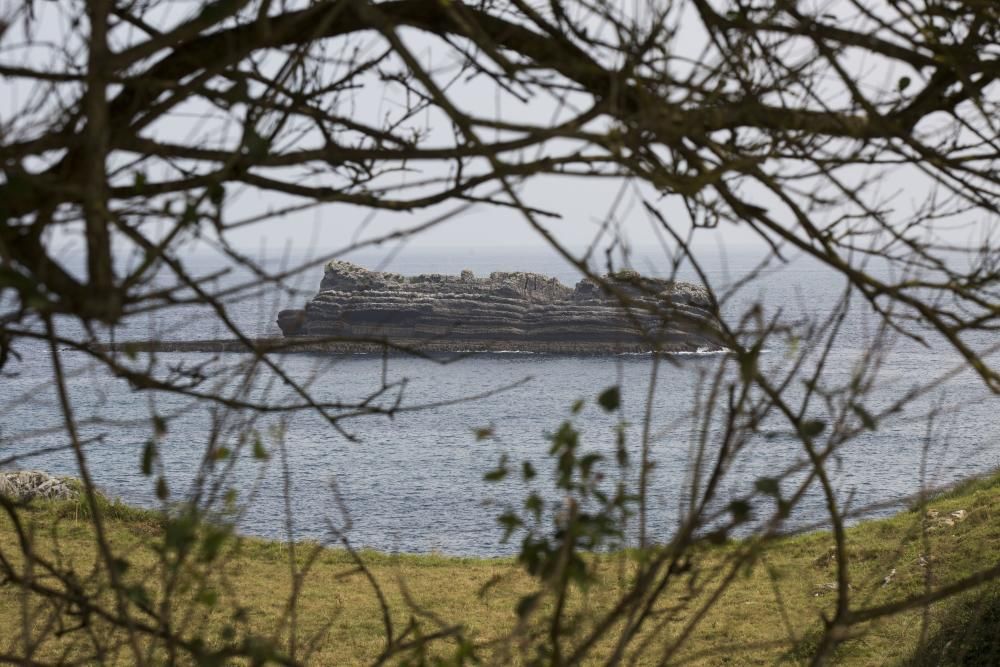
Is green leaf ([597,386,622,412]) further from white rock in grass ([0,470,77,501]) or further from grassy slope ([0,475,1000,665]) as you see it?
white rock in grass ([0,470,77,501])

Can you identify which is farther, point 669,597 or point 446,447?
point 446,447

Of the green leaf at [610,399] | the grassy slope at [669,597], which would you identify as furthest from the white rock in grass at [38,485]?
the green leaf at [610,399]

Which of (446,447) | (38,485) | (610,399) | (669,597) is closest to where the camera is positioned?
(610,399)

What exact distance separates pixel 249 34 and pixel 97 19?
1.99 feet

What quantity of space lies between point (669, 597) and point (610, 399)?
9.62 meters

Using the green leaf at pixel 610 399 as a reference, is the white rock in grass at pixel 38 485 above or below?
below

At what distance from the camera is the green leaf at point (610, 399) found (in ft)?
4.92

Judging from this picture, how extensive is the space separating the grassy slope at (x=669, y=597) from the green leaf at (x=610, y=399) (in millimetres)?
5532

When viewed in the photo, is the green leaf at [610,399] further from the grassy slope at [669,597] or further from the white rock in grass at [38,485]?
the white rock in grass at [38,485]

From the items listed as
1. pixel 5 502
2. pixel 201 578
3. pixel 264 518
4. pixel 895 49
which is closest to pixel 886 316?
pixel 895 49

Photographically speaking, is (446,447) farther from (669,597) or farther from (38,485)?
(669,597)

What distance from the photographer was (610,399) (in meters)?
1.52

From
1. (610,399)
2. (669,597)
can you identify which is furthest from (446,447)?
(610,399)

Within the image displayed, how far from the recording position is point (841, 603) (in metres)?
1.51
